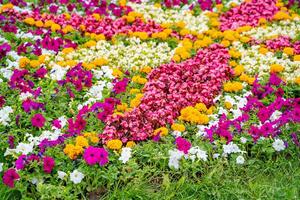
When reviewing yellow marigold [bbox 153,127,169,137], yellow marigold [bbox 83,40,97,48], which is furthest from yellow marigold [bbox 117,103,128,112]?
yellow marigold [bbox 83,40,97,48]

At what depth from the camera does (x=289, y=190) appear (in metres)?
4.45

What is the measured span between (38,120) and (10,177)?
0.83 metres

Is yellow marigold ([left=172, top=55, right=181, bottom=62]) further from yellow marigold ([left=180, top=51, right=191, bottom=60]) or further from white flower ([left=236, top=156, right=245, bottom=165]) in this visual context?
white flower ([left=236, top=156, right=245, bottom=165])

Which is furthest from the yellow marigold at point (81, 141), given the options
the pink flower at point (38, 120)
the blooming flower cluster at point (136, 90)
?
the pink flower at point (38, 120)

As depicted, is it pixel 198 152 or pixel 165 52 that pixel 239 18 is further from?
pixel 198 152

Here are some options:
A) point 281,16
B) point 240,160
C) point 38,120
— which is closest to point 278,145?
point 240,160

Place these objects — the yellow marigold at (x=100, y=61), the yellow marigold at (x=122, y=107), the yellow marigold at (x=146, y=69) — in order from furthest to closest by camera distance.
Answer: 1. the yellow marigold at (x=100, y=61)
2. the yellow marigold at (x=146, y=69)
3. the yellow marigold at (x=122, y=107)

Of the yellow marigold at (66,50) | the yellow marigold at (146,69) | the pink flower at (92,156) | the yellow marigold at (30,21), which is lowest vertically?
the yellow marigold at (30,21)

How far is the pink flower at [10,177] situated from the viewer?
4.34 metres

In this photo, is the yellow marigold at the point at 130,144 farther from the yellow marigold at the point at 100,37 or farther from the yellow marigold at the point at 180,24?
the yellow marigold at the point at 180,24

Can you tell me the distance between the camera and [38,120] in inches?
198

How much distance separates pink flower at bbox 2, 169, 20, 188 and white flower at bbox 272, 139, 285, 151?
7.88 ft

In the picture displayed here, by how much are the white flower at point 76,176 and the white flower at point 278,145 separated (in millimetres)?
1856

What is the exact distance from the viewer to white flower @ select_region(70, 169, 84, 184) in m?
4.46
